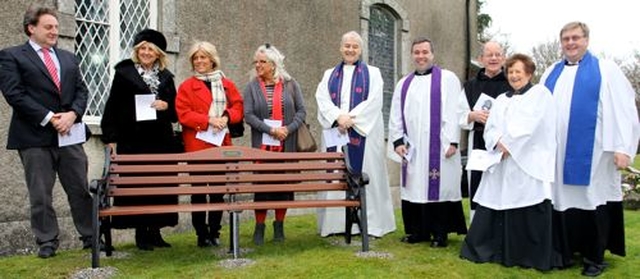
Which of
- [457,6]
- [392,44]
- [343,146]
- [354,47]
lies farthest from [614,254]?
[457,6]

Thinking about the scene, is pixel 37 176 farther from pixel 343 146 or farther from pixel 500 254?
pixel 500 254

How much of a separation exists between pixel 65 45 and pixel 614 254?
570 centimetres

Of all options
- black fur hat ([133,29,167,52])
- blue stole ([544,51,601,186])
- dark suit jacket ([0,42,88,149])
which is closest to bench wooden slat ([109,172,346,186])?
dark suit jacket ([0,42,88,149])

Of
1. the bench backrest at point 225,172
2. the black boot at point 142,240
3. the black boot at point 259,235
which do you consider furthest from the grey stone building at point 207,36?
the black boot at point 259,235

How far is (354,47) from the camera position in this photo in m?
6.53

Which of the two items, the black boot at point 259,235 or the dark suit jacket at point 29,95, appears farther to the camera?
the black boot at point 259,235

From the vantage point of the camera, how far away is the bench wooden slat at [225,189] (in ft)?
17.4

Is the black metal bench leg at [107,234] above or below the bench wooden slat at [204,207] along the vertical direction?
below

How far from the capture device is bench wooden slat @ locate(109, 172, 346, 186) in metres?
5.33

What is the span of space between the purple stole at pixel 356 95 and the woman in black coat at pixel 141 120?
5.35 ft

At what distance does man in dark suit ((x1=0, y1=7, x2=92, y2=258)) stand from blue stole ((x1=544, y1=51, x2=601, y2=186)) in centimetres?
417

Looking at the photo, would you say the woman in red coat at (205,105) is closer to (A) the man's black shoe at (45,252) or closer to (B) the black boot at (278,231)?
(B) the black boot at (278,231)

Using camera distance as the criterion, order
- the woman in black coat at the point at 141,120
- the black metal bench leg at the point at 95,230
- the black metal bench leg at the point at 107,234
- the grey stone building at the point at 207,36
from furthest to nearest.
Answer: the grey stone building at the point at 207,36, the woman in black coat at the point at 141,120, the black metal bench leg at the point at 107,234, the black metal bench leg at the point at 95,230

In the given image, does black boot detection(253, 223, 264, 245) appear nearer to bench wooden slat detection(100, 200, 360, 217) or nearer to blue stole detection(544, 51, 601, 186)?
bench wooden slat detection(100, 200, 360, 217)
